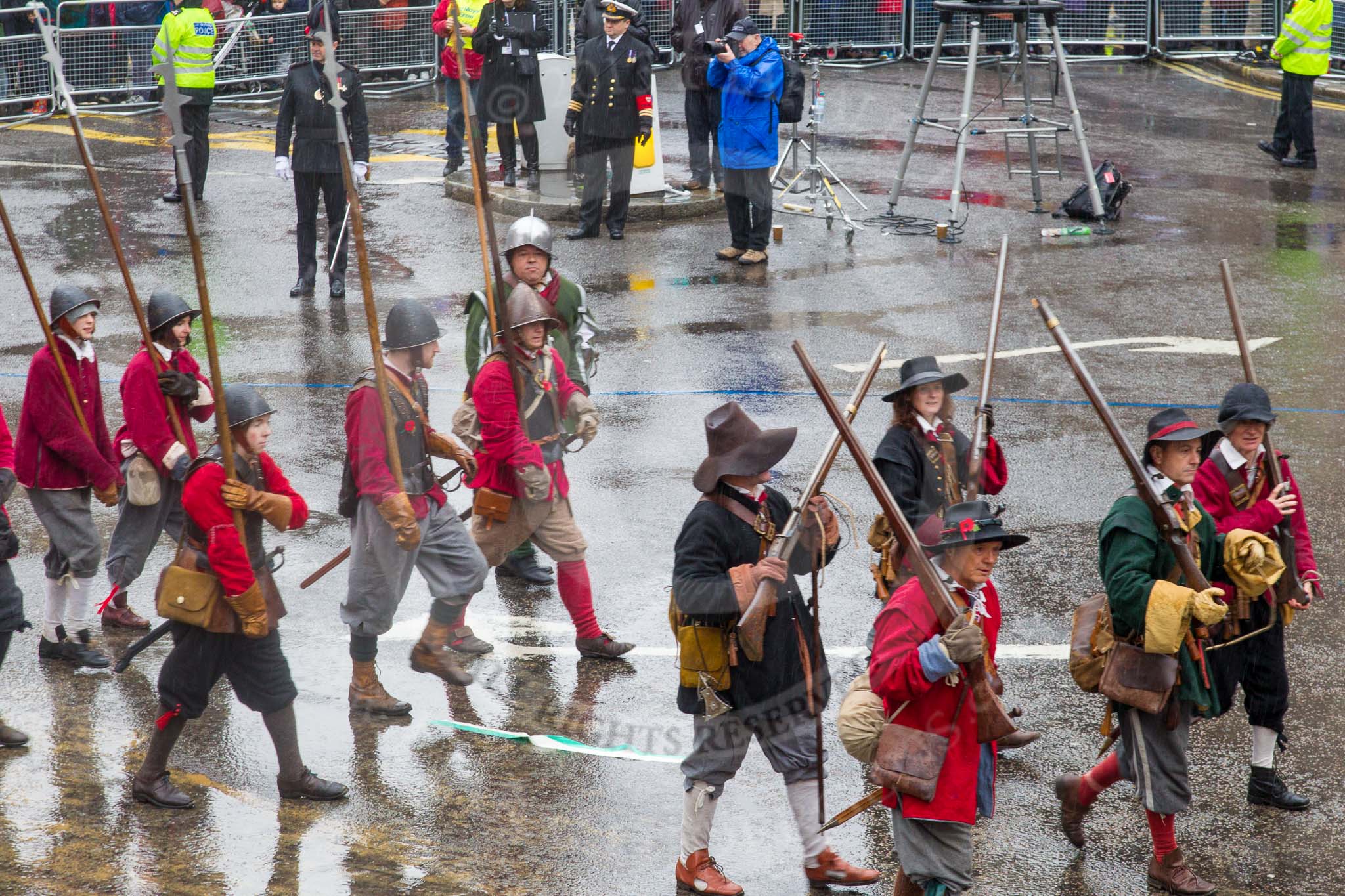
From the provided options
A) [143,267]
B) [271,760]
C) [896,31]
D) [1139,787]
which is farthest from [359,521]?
[896,31]

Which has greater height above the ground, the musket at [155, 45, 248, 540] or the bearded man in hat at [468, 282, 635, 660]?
the musket at [155, 45, 248, 540]

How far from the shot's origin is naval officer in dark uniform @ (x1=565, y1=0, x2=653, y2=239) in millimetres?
13906

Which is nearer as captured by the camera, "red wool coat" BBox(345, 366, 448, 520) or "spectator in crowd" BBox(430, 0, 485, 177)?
"red wool coat" BBox(345, 366, 448, 520)

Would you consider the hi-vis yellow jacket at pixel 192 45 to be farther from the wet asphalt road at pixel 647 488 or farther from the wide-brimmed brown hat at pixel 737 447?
the wide-brimmed brown hat at pixel 737 447

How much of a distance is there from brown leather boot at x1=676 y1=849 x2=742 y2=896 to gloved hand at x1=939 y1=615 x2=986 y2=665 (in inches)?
49.8

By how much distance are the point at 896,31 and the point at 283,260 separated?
12.9 meters

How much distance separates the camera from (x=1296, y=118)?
17.0 meters

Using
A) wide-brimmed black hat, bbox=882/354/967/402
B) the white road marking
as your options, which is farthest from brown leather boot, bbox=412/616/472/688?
the white road marking

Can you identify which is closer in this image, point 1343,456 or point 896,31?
point 1343,456

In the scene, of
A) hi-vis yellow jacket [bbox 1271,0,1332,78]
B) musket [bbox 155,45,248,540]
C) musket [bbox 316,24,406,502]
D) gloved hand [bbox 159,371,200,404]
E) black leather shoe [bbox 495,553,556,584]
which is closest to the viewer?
musket [bbox 155,45,248,540]

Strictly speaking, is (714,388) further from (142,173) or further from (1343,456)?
(142,173)

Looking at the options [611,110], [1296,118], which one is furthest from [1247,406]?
[1296,118]

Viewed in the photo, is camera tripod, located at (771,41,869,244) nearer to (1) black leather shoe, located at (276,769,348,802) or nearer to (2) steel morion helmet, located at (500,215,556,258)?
(2) steel morion helmet, located at (500,215,556,258)

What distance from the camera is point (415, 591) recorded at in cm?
760
